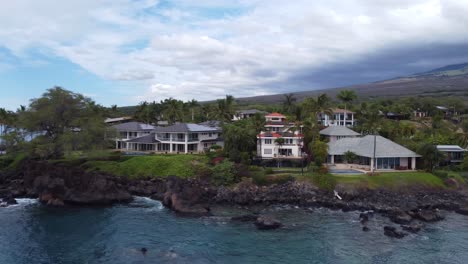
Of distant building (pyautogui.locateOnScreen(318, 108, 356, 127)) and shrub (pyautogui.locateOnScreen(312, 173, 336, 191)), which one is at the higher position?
distant building (pyautogui.locateOnScreen(318, 108, 356, 127))

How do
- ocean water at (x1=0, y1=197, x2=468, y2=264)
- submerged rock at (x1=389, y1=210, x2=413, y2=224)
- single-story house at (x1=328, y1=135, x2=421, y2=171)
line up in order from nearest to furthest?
ocean water at (x1=0, y1=197, x2=468, y2=264) < submerged rock at (x1=389, y1=210, x2=413, y2=224) < single-story house at (x1=328, y1=135, x2=421, y2=171)

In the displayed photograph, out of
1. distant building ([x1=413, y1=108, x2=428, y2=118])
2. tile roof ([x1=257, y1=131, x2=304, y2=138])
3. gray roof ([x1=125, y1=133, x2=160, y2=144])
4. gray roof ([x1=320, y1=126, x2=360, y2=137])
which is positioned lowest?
gray roof ([x1=125, y1=133, x2=160, y2=144])

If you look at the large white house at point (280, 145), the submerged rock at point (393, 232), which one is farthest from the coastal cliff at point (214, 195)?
the large white house at point (280, 145)

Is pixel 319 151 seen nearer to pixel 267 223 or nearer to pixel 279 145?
pixel 279 145

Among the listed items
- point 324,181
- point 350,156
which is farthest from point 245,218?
point 350,156

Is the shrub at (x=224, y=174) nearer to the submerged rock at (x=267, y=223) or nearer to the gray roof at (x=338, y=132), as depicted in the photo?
the submerged rock at (x=267, y=223)

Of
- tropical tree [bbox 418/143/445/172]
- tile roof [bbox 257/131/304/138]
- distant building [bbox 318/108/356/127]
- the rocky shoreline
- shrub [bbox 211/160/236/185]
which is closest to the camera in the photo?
the rocky shoreline

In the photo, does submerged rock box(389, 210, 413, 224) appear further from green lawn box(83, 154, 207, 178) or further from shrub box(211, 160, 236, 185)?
green lawn box(83, 154, 207, 178)

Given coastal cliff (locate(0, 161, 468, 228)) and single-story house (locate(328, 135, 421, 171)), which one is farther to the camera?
single-story house (locate(328, 135, 421, 171))

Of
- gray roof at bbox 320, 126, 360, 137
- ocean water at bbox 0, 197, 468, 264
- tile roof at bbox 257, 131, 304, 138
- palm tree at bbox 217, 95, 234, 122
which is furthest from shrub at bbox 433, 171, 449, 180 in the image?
palm tree at bbox 217, 95, 234, 122
